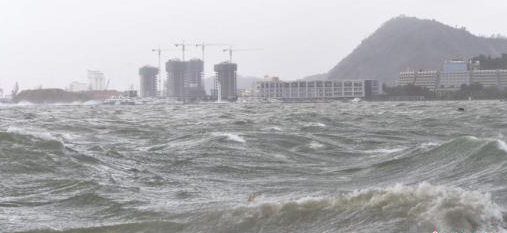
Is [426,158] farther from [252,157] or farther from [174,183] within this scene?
[174,183]

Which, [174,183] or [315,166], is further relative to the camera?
[315,166]

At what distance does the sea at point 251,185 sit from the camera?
284 inches

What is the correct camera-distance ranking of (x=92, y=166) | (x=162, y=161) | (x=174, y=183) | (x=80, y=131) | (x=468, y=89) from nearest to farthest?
1. (x=174, y=183)
2. (x=92, y=166)
3. (x=162, y=161)
4. (x=80, y=131)
5. (x=468, y=89)

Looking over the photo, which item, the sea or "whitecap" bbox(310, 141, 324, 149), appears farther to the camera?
"whitecap" bbox(310, 141, 324, 149)

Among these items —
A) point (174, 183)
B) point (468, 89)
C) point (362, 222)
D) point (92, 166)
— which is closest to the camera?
point (362, 222)

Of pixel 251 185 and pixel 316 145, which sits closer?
pixel 251 185

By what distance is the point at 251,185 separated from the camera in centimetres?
1126

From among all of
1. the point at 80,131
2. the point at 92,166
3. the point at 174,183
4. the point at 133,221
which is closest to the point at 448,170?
the point at 174,183

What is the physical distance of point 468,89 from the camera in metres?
180

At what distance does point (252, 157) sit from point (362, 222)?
874cm

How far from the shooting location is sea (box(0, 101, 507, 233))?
7.21 m

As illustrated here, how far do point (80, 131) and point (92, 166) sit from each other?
1204cm

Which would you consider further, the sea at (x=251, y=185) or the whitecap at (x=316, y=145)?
the whitecap at (x=316, y=145)

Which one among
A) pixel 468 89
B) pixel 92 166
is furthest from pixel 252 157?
pixel 468 89
